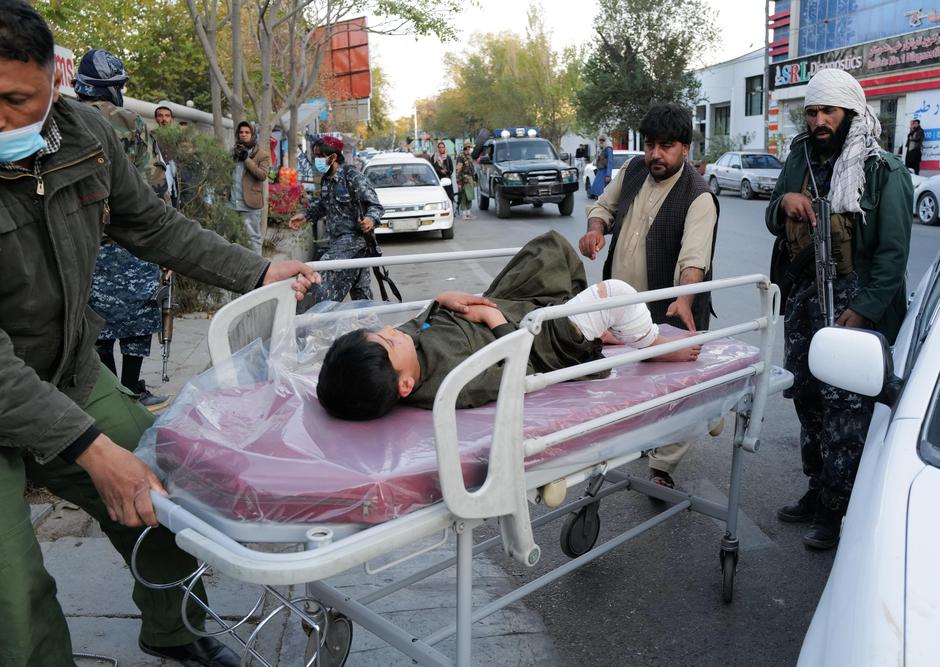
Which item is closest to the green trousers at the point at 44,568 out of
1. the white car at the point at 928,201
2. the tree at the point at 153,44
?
the white car at the point at 928,201

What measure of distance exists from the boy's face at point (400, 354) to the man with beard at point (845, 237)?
2.05 metres

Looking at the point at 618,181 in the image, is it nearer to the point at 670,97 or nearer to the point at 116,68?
the point at 116,68

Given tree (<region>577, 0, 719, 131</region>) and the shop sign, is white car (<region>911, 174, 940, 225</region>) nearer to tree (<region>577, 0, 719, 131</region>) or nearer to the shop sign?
the shop sign

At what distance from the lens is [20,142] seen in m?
1.97

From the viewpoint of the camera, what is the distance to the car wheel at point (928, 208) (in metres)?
14.9

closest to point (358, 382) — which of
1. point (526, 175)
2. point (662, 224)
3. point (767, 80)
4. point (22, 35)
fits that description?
point (22, 35)

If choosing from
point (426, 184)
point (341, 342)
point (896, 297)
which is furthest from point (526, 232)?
point (341, 342)

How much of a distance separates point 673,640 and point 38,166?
253 cm

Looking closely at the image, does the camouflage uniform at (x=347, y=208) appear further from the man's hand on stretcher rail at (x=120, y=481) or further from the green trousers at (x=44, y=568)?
the man's hand on stretcher rail at (x=120, y=481)

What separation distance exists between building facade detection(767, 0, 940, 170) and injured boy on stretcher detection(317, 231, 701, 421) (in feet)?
84.1

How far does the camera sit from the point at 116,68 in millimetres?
5180

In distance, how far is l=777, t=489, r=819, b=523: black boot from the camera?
13.0ft

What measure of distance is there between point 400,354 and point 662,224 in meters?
2.00

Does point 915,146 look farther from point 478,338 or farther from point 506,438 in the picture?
point 506,438
